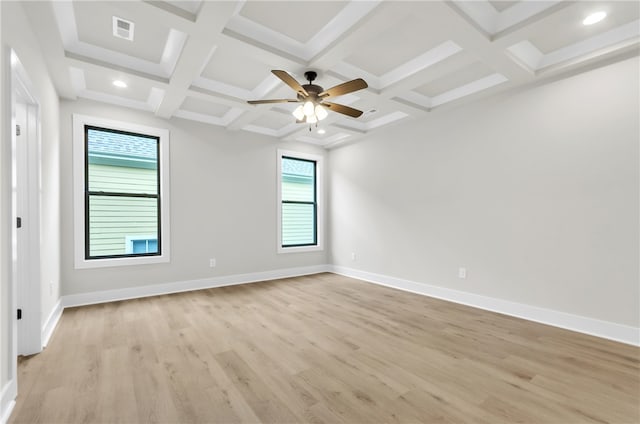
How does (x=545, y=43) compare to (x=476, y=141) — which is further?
(x=476, y=141)

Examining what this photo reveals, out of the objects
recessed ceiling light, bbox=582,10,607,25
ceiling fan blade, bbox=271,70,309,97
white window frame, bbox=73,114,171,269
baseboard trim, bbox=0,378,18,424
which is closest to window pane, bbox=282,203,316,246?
white window frame, bbox=73,114,171,269

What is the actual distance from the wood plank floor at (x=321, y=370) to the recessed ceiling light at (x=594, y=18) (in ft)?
9.27

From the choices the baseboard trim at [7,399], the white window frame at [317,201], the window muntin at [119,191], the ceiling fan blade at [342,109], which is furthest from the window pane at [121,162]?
the ceiling fan blade at [342,109]

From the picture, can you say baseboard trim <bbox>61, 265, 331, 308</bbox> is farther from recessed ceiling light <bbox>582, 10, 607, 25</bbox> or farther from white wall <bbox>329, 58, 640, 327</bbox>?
recessed ceiling light <bbox>582, 10, 607, 25</bbox>

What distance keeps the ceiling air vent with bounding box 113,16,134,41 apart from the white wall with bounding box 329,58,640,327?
3762 millimetres

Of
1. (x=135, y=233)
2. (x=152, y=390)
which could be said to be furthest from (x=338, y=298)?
(x=135, y=233)

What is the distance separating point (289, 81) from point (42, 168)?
2.50 metres

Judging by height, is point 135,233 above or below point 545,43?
below

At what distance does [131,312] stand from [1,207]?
224cm

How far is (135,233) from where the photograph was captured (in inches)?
165

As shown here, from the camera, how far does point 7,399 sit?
66.7 inches

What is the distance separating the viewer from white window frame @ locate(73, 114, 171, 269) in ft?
12.2

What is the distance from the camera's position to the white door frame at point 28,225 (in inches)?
89.9

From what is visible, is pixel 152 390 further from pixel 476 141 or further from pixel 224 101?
pixel 476 141
